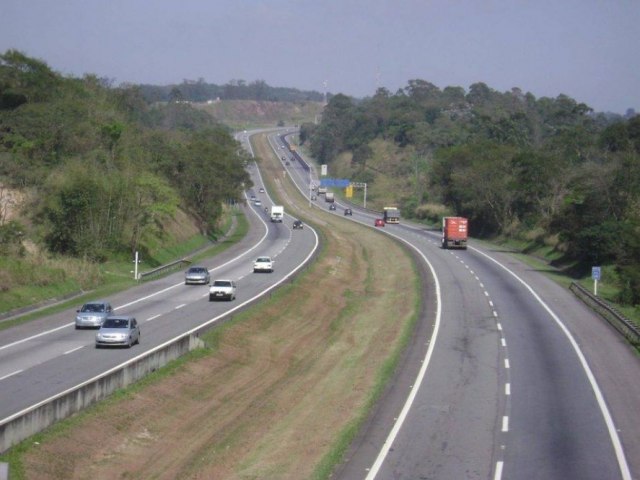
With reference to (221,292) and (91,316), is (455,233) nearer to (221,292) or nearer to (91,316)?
(221,292)

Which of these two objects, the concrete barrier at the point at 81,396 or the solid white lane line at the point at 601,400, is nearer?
the concrete barrier at the point at 81,396

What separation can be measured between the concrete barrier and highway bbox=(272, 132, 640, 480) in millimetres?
7634

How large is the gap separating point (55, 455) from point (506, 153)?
98186 mm

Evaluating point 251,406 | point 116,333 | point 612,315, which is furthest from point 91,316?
→ point 612,315

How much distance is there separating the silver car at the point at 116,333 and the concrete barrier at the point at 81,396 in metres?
2.20

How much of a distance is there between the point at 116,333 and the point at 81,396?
10.6m

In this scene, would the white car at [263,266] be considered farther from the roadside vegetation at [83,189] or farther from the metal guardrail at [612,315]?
the metal guardrail at [612,315]

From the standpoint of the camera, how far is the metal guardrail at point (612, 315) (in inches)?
1651

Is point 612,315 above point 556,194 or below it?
below

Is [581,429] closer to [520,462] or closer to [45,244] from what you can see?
[520,462]

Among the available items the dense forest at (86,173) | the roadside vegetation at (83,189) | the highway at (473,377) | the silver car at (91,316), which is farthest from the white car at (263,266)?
the silver car at (91,316)

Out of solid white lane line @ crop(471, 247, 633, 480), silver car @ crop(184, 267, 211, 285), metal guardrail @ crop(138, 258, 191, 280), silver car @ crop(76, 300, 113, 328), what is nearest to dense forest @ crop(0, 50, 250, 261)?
metal guardrail @ crop(138, 258, 191, 280)

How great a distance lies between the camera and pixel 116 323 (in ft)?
123

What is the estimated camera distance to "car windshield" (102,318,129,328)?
3738 cm
